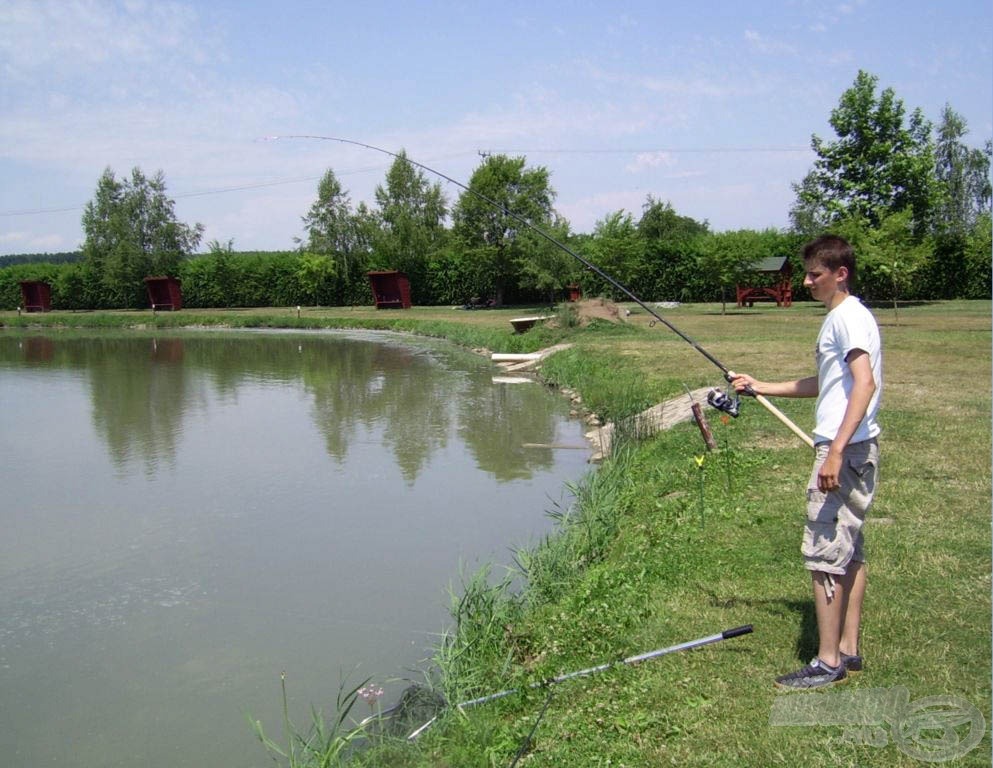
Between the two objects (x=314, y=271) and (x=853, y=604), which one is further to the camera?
(x=314, y=271)

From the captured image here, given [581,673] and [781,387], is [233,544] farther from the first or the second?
[781,387]

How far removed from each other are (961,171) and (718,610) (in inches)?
2250

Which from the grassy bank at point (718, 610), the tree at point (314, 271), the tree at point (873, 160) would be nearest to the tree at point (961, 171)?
the tree at point (873, 160)

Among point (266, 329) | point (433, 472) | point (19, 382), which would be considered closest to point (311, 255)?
point (266, 329)

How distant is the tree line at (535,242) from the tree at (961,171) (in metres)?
0.08

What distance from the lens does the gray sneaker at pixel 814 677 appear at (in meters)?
3.70

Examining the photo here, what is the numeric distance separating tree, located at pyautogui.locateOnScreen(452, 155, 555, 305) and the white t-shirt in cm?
3073

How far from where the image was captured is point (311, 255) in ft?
140

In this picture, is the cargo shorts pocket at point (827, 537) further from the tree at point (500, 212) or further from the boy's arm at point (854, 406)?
the tree at point (500, 212)

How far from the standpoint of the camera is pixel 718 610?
4.67m

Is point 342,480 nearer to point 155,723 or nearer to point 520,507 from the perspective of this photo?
point 520,507

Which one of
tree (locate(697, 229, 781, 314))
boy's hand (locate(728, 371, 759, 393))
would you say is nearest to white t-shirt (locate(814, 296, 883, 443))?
boy's hand (locate(728, 371, 759, 393))

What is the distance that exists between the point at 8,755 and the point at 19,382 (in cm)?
1768

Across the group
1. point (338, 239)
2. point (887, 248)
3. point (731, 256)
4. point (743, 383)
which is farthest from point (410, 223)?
point (743, 383)
